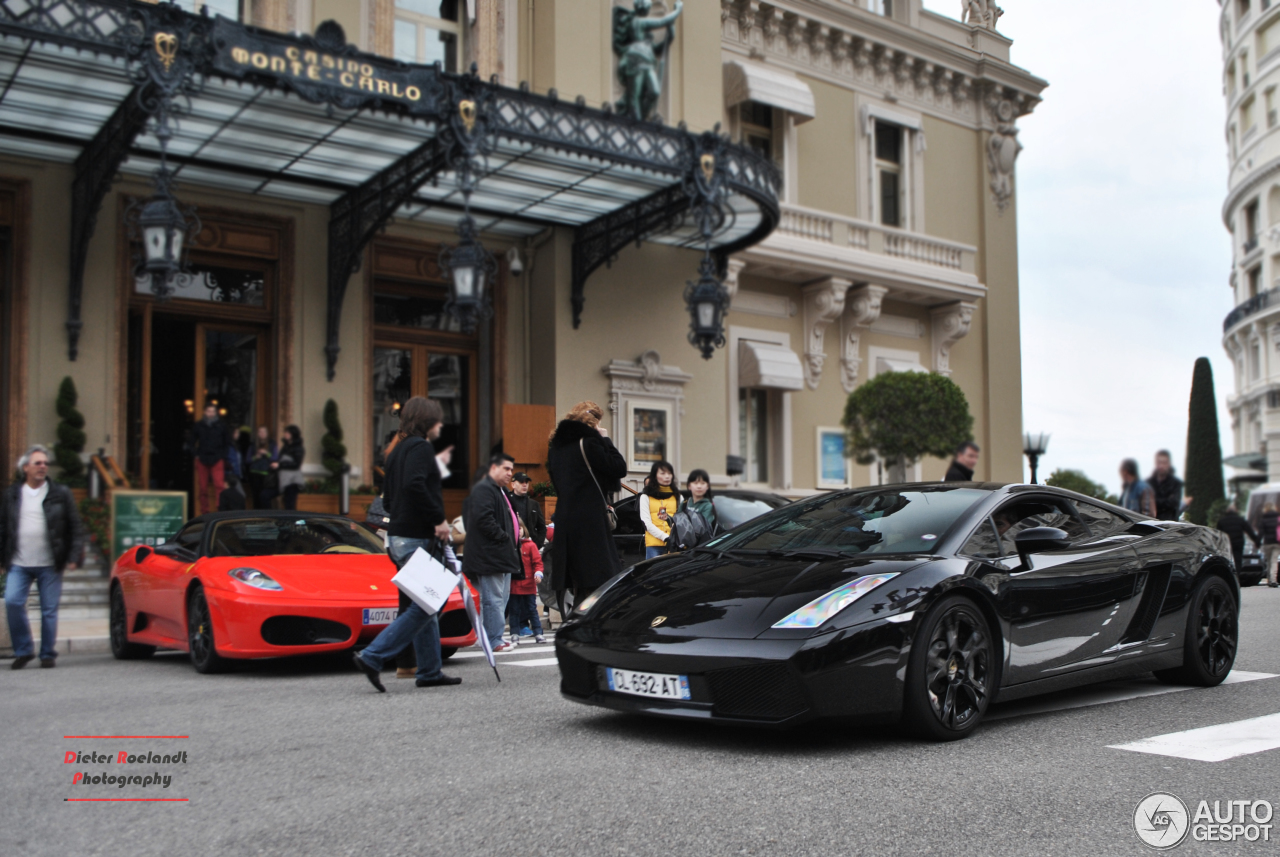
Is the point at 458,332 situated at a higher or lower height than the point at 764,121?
lower

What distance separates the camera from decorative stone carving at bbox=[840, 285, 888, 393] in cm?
2300

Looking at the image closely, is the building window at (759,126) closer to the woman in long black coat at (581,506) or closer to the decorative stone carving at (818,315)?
the decorative stone carving at (818,315)

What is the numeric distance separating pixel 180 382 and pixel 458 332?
13.9ft

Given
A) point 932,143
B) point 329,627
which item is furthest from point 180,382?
point 932,143

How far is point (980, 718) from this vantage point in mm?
5344

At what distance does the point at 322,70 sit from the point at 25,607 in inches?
260

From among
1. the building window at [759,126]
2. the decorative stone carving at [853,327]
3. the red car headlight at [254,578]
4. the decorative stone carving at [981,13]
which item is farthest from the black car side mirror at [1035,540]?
the decorative stone carving at [981,13]

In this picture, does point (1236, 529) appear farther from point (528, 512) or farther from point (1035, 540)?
point (1035, 540)

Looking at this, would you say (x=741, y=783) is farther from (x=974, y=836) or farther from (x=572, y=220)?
(x=572, y=220)

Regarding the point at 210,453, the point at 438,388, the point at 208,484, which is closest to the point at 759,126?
the point at 438,388

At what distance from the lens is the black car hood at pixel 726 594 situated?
16.5 ft

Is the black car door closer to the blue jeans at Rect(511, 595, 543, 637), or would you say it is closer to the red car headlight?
the red car headlight

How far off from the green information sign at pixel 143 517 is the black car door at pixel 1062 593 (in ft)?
34.3

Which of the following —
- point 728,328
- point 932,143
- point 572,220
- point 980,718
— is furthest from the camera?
point 932,143
